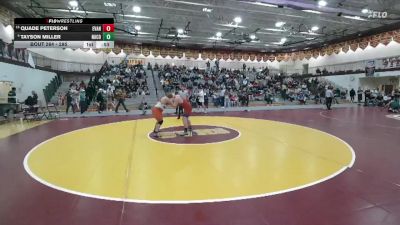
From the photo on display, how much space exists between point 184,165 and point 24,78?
54.3ft

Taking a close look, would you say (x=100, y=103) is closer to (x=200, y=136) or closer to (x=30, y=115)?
(x=30, y=115)

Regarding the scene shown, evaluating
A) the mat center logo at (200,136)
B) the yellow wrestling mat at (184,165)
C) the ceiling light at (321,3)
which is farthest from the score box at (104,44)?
the ceiling light at (321,3)

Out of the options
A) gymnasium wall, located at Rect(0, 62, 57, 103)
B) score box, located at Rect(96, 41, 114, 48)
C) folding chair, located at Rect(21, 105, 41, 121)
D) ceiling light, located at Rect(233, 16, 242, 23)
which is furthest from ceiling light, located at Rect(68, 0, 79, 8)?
ceiling light, located at Rect(233, 16, 242, 23)

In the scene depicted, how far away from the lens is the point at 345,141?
716cm

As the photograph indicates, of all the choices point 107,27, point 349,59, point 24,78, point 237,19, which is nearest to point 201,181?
point 107,27

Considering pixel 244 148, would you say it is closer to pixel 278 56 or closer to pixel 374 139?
pixel 374 139

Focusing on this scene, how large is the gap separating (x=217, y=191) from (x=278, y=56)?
37.9m

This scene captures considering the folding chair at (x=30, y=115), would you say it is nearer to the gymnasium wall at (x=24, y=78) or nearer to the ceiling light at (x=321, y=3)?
the gymnasium wall at (x=24, y=78)

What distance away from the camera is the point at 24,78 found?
17.2 m

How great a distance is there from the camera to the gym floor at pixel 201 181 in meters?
3.06

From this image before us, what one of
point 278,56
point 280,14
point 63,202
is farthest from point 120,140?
point 278,56
